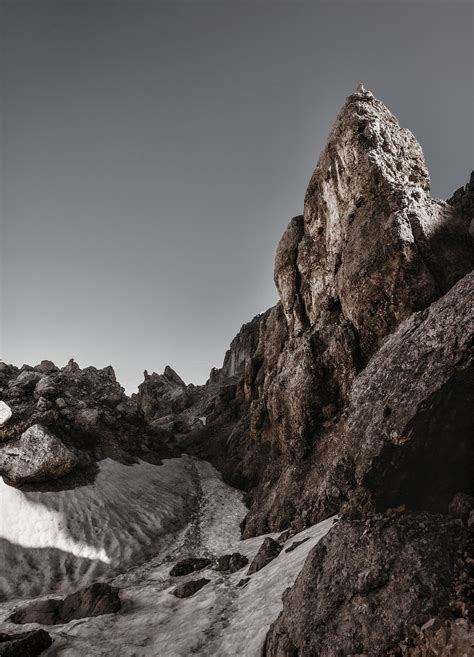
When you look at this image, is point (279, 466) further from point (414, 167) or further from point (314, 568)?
point (414, 167)

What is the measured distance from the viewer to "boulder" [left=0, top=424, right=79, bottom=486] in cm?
2762

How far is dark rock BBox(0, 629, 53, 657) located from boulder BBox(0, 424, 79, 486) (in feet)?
52.3

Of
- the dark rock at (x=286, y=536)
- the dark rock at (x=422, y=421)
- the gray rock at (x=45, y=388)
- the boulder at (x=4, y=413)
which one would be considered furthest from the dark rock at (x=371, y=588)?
the gray rock at (x=45, y=388)

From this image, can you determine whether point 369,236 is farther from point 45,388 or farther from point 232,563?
Result: point 45,388

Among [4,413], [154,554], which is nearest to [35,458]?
[4,413]

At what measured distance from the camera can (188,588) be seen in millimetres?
18953

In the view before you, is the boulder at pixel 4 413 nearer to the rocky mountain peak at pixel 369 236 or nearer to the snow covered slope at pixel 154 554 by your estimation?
the snow covered slope at pixel 154 554

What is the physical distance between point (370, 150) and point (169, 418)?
5815 cm

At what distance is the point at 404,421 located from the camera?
43.3 feet

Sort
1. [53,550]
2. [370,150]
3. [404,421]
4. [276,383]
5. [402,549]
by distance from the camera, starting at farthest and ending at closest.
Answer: [276,383]
[370,150]
[53,550]
[404,421]
[402,549]

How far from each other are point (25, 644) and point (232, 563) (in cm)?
1171

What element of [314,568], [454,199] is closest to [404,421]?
[314,568]

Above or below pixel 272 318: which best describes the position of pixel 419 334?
below

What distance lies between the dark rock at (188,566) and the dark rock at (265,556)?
16.3 feet
